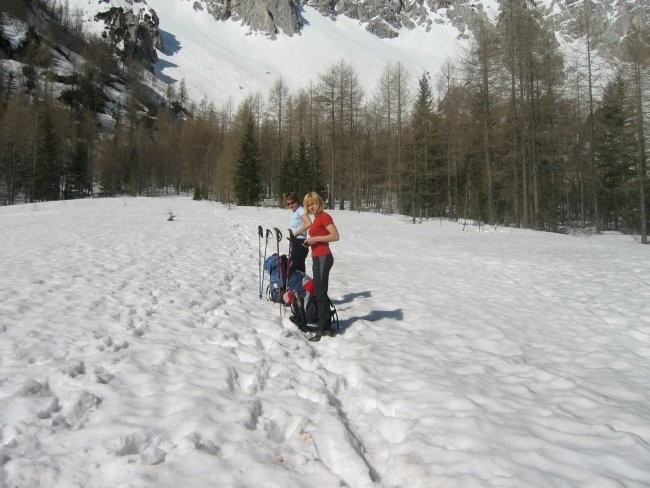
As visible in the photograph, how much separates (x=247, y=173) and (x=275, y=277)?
37060mm

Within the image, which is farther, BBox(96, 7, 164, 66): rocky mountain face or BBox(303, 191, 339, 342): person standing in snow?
BBox(96, 7, 164, 66): rocky mountain face

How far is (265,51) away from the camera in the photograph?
5497 inches

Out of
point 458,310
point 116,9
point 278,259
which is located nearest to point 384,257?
point 458,310

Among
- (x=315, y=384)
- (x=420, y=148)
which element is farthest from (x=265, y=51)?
(x=315, y=384)

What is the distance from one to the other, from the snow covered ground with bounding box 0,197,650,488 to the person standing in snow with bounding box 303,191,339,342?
1.07 ft

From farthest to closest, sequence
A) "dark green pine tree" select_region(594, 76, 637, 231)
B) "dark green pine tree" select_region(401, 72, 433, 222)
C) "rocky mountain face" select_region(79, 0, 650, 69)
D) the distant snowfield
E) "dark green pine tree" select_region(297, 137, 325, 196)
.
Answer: the distant snowfield < "rocky mountain face" select_region(79, 0, 650, 69) < "dark green pine tree" select_region(297, 137, 325, 196) < "dark green pine tree" select_region(401, 72, 433, 222) < "dark green pine tree" select_region(594, 76, 637, 231)

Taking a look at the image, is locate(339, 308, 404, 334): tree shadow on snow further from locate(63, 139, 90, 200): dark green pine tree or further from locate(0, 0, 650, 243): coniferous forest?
locate(63, 139, 90, 200): dark green pine tree

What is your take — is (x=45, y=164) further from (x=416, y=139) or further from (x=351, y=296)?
(x=351, y=296)

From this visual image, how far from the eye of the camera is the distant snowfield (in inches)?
4336

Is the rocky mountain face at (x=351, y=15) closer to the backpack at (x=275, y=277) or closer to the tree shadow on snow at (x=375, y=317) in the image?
the backpack at (x=275, y=277)

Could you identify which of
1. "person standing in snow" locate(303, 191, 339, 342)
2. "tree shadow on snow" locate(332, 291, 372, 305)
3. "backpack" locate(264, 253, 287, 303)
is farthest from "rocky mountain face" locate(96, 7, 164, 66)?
"person standing in snow" locate(303, 191, 339, 342)

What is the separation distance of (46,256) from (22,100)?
56077mm

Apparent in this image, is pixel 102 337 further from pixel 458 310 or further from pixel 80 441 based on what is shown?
pixel 458 310

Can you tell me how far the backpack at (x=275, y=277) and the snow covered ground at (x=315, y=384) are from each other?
31cm
